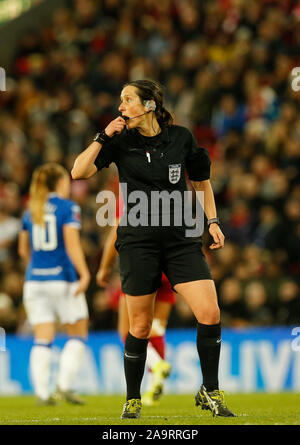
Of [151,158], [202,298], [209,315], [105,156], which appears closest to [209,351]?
[209,315]

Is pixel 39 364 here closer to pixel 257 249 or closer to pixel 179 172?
pixel 179 172

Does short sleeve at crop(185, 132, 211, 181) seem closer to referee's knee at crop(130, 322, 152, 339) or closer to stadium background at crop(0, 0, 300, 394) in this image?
referee's knee at crop(130, 322, 152, 339)

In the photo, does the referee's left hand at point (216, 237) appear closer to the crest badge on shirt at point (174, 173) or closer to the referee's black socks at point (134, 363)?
the crest badge on shirt at point (174, 173)

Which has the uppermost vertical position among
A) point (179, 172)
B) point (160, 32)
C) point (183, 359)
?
point (160, 32)

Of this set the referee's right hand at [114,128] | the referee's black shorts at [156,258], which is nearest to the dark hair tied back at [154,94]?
the referee's right hand at [114,128]

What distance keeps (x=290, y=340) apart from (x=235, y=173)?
306 cm

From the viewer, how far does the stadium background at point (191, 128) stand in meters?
11.5

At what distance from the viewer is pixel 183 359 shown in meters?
11.4

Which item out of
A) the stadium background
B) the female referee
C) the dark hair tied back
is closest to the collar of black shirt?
the female referee

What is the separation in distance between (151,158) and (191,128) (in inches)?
344

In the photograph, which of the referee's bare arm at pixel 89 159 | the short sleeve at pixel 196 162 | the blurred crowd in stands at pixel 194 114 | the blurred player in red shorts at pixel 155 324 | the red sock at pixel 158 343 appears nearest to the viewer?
the referee's bare arm at pixel 89 159

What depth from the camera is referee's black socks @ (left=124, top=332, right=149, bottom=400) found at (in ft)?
19.1
